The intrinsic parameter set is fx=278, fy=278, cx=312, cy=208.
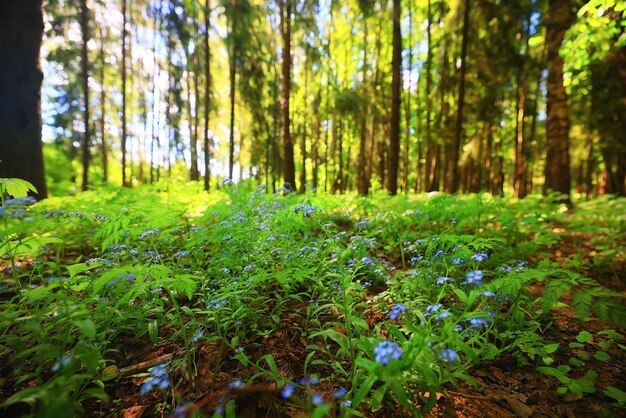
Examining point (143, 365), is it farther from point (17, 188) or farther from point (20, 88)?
point (20, 88)

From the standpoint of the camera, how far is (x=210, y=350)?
201 cm

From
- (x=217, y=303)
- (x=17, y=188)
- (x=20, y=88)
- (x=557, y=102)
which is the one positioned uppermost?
(x=557, y=102)

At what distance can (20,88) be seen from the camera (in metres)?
4.54

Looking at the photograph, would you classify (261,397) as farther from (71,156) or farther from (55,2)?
(71,156)

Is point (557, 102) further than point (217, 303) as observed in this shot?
Yes

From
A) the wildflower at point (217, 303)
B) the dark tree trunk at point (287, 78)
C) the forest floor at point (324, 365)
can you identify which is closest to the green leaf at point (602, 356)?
the forest floor at point (324, 365)

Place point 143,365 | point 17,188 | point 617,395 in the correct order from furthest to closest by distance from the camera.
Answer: point 17,188 < point 143,365 < point 617,395

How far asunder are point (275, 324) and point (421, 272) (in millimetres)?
1322

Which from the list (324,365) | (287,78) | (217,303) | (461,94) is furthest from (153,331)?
(461,94)

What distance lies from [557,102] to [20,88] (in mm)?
10659

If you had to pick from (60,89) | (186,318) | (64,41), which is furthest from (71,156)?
(186,318)

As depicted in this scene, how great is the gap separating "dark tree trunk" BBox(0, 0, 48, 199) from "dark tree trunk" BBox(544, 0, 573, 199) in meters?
10.4

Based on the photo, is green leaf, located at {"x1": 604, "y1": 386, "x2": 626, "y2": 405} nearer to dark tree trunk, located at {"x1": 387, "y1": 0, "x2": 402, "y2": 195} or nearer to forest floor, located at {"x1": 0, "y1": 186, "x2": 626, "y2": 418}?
forest floor, located at {"x1": 0, "y1": 186, "x2": 626, "y2": 418}

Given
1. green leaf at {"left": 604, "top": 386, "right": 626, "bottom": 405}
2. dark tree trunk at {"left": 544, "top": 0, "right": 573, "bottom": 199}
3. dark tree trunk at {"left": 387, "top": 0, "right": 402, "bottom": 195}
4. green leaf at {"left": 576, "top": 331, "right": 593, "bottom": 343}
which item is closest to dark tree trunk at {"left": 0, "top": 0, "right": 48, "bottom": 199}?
green leaf at {"left": 604, "top": 386, "right": 626, "bottom": 405}
